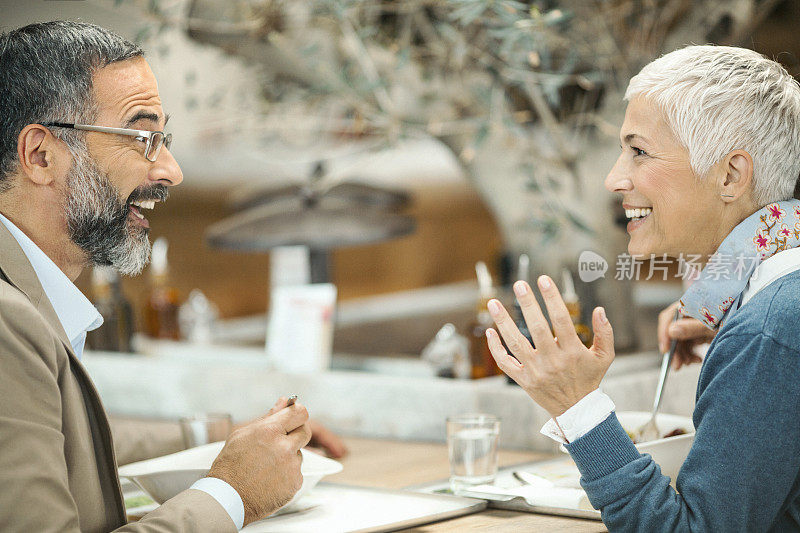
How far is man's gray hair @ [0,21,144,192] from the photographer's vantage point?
3.84 ft

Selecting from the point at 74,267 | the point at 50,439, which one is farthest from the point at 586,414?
the point at 74,267

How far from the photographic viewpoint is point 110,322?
8.96 ft

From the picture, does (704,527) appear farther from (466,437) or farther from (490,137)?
(490,137)

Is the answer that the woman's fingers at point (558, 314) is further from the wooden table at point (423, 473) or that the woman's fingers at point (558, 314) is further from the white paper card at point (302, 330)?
the white paper card at point (302, 330)

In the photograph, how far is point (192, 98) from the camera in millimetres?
2744

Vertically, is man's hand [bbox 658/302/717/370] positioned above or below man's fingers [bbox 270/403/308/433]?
above

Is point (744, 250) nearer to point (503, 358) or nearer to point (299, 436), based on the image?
point (503, 358)

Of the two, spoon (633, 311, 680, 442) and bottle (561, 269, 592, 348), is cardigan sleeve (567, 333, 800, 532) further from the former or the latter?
bottle (561, 269, 592, 348)

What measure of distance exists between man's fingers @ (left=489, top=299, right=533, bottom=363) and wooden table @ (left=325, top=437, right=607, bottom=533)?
32 cm

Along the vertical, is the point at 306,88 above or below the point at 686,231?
above

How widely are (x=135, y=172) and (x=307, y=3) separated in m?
1.20

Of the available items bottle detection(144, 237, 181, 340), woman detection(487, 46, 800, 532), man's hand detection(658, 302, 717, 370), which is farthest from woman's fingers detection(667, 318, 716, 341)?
bottle detection(144, 237, 181, 340)

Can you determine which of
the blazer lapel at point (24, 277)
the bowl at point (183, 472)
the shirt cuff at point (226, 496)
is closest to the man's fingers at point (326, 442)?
the bowl at point (183, 472)

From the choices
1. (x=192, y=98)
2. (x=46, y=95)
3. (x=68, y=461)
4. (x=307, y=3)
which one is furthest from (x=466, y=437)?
(x=192, y=98)
